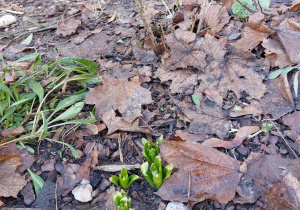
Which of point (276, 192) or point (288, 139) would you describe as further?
point (288, 139)

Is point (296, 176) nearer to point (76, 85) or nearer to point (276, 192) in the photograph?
point (276, 192)

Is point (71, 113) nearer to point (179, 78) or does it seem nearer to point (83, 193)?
point (83, 193)

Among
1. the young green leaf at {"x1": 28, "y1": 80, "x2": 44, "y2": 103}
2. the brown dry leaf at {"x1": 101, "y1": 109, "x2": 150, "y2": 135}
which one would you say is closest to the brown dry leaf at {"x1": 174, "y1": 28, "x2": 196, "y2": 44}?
the brown dry leaf at {"x1": 101, "y1": 109, "x2": 150, "y2": 135}

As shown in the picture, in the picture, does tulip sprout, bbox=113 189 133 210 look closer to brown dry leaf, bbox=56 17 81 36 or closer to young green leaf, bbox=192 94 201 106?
young green leaf, bbox=192 94 201 106

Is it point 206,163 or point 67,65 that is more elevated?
point 67,65

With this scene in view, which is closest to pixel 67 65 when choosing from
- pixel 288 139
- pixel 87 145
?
pixel 87 145

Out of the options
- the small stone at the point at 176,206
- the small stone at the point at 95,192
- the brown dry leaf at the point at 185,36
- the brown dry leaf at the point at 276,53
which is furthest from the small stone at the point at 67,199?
the brown dry leaf at the point at 276,53
